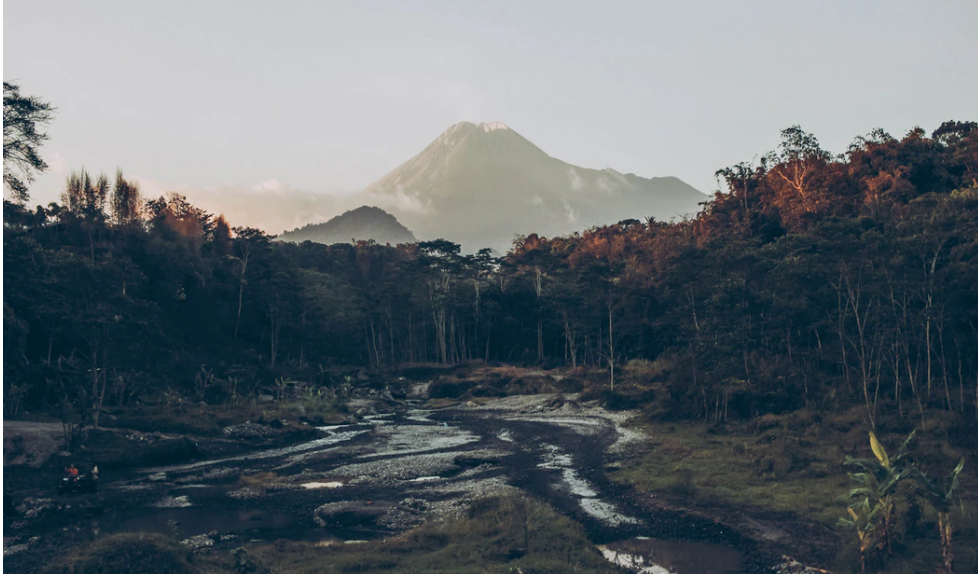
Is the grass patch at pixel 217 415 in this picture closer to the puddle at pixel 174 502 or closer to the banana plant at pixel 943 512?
the puddle at pixel 174 502

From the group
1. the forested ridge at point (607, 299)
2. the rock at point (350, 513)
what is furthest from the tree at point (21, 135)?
the rock at point (350, 513)

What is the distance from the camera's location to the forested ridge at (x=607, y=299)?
31.5 m

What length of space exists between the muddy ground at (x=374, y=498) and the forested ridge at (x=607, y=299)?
25.6ft

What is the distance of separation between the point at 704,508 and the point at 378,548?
10.5 m

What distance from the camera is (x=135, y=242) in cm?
6650

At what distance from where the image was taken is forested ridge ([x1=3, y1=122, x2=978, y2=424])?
3152 centimetres

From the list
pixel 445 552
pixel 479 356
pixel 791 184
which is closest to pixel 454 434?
pixel 445 552

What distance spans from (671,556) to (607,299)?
43228mm

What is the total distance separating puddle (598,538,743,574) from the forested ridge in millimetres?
15230

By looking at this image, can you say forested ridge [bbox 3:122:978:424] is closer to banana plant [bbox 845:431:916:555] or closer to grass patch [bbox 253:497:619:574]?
banana plant [bbox 845:431:916:555]

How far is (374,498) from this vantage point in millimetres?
22938

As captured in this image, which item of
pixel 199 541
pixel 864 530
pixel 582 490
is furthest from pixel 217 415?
→ pixel 864 530

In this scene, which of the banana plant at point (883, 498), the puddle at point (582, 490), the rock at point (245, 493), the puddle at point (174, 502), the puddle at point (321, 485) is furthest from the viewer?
the puddle at point (321, 485)

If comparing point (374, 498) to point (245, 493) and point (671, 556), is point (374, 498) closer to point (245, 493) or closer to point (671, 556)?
point (245, 493)
